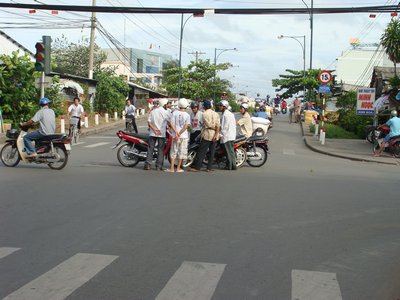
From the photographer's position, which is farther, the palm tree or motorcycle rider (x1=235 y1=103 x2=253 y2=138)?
the palm tree

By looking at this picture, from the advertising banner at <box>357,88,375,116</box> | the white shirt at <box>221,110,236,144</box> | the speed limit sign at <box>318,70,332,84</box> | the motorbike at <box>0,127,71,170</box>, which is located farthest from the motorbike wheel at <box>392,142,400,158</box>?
the motorbike at <box>0,127,71,170</box>

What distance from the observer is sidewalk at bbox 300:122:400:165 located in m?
17.4

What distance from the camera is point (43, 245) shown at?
609 centimetres

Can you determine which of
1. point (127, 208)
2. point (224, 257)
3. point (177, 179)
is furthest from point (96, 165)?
point (224, 257)

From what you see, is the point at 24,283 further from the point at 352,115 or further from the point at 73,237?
the point at 352,115

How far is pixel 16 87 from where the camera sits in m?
24.0

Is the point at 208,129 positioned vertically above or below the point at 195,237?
above

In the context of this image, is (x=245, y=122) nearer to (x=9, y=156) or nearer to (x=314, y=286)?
(x=9, y=156)

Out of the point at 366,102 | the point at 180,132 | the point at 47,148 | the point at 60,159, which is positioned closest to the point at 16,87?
the point at 47,148

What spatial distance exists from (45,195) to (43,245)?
3318 millimetres

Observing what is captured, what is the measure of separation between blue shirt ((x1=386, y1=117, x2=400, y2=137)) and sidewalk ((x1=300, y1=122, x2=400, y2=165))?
84cm

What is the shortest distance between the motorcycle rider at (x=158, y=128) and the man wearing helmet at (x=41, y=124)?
2360mm

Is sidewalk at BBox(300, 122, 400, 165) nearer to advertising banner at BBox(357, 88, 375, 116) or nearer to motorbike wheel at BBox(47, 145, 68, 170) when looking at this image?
advertising banner at BBox(357, 88, 375, 116)

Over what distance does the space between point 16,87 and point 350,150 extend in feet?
49.2
